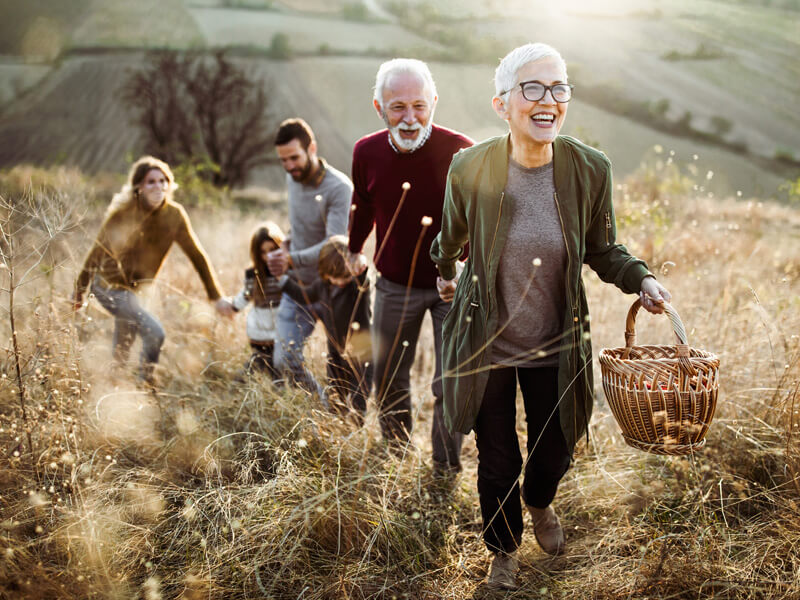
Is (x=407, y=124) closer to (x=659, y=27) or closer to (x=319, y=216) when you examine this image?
(x=319, y=216)

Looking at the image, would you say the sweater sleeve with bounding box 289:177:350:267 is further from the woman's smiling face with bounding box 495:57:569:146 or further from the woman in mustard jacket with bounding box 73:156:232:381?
the woman's smiling face with bounding box 495:57:569:146

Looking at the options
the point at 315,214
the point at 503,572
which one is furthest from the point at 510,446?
the point at 315,214

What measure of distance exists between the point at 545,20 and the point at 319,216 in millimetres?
36866

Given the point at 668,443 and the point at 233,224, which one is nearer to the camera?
the point at 668,443

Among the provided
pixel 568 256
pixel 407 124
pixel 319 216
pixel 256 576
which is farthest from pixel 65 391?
pixel 568 256

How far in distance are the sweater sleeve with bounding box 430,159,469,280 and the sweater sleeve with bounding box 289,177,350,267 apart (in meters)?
1.58

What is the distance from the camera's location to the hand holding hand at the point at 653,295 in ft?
7.10

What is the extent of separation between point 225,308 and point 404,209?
1.89 metres

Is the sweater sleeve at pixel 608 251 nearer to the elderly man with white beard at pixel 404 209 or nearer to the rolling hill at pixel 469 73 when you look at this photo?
the elderly man with white beard at pixel 404 209

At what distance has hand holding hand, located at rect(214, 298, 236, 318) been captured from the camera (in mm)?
4559

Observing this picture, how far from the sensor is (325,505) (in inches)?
106

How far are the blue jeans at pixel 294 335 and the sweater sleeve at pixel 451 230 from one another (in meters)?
1.40

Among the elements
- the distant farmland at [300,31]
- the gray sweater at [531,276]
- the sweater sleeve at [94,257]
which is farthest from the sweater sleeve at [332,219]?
the distant farmland at [300,31]

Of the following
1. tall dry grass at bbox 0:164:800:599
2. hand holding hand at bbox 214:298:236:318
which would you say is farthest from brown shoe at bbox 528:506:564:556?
hand holding hand at bbox 214:298:236:318
